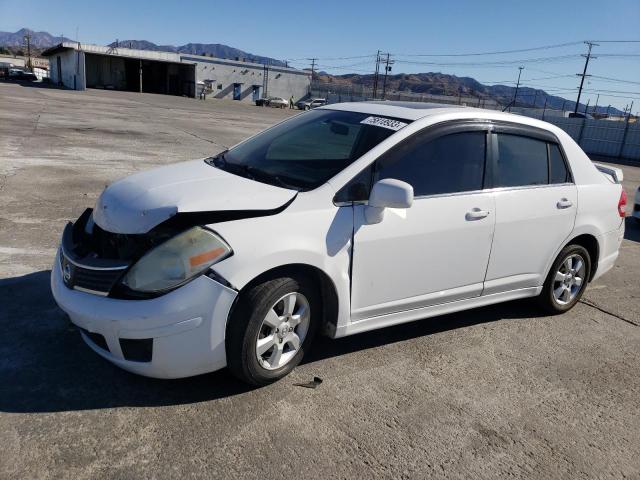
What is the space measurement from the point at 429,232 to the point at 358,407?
126 centimetres

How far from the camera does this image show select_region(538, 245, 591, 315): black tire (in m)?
4.78

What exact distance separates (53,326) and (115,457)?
157 cm

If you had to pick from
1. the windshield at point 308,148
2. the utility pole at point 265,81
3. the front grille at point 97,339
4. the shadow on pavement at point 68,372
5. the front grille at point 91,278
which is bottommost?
the shadow on pavement at point 68,372

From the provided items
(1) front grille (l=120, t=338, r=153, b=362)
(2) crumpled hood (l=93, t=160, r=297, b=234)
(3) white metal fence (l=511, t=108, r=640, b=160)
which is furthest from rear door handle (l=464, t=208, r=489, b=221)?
(3) white metal fence (l=511, t=108, r=640, b=160)

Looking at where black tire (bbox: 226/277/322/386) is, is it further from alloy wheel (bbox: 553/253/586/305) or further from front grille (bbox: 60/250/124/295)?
alloy wheel (bbox: 553/253/586/305)

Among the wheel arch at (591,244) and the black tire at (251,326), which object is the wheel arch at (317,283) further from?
the wheel arch at (591,244)

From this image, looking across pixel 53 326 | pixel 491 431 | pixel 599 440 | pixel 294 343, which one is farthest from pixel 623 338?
pixel 53 326

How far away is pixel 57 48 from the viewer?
2616 inches

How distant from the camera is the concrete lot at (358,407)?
275 centimetres

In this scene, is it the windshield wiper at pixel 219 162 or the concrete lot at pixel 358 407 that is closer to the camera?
the concrete lot at pixel 358 407

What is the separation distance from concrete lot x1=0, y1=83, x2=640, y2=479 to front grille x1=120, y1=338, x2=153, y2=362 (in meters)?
0.30

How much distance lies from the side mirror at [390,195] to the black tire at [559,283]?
2079 mm

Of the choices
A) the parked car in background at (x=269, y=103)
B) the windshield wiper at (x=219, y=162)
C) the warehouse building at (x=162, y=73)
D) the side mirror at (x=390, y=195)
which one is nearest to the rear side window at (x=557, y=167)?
the side mirror at (x=390, y=195)

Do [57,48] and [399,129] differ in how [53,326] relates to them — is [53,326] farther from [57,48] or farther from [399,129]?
[57,48]
